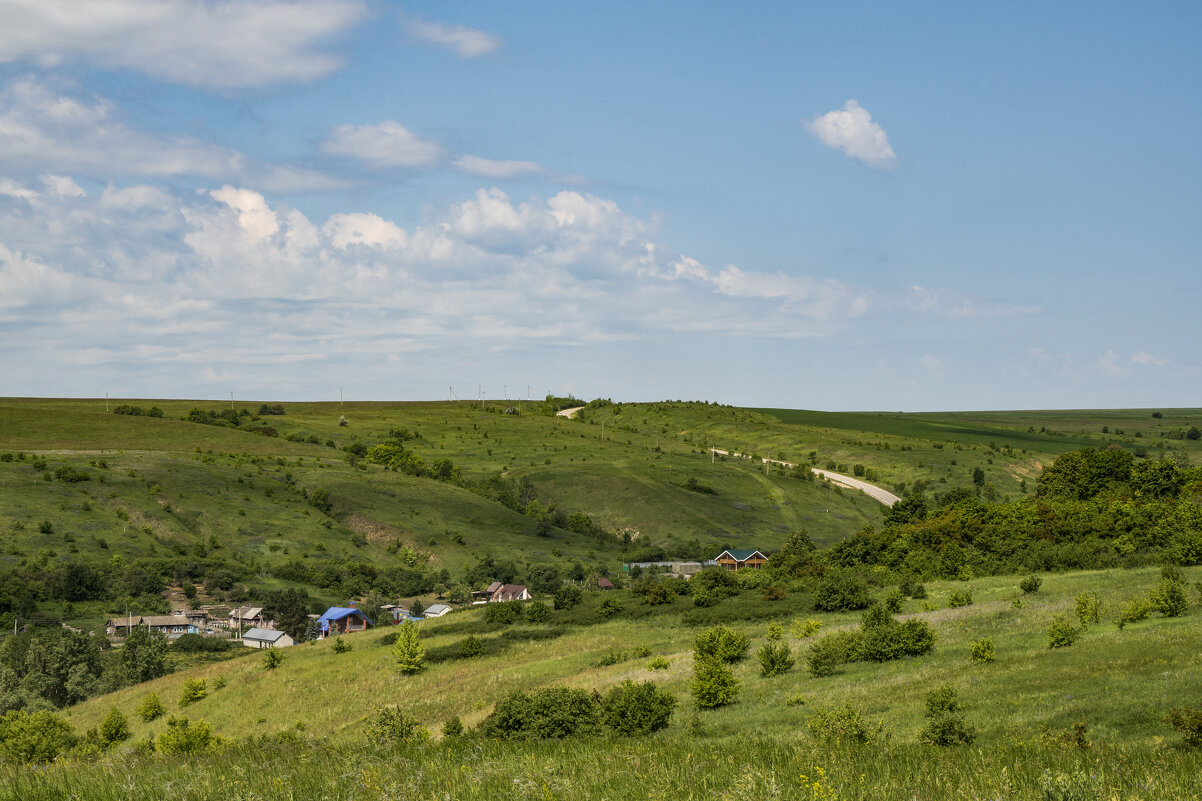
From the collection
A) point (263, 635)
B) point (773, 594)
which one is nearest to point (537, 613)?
point (773, 594)

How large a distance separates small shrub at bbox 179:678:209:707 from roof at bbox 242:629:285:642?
51.8 metres

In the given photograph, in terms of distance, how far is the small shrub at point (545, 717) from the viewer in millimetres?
25312

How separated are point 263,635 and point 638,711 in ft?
305

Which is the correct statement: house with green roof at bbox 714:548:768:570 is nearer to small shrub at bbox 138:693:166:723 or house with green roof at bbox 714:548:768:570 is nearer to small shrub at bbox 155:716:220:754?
small shrub at bbox 138:693:166:723

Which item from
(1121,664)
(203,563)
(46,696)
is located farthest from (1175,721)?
(203,563)

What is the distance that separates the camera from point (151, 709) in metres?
53.8

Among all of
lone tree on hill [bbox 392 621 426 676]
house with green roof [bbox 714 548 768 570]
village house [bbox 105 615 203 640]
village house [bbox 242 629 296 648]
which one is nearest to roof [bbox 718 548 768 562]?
house with green roof [bbox 714 548 768 570]

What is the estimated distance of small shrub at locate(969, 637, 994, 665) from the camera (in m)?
28.6

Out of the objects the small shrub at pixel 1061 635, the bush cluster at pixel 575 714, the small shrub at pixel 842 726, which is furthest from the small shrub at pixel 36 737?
the small shrub at pixel 1061 635

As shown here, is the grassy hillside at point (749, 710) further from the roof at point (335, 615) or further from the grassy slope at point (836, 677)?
the roof at point (335, 615)

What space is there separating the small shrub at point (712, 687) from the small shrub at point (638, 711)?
2.98 m

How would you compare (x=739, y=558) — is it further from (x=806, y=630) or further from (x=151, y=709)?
(x=806, y=630)

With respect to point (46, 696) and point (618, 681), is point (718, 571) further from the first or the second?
point (46, 696)

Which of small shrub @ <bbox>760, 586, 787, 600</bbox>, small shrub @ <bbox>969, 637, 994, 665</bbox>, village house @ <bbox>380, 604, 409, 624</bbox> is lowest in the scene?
village house @ <bbox>380, 604, 409, 624</bbox>
